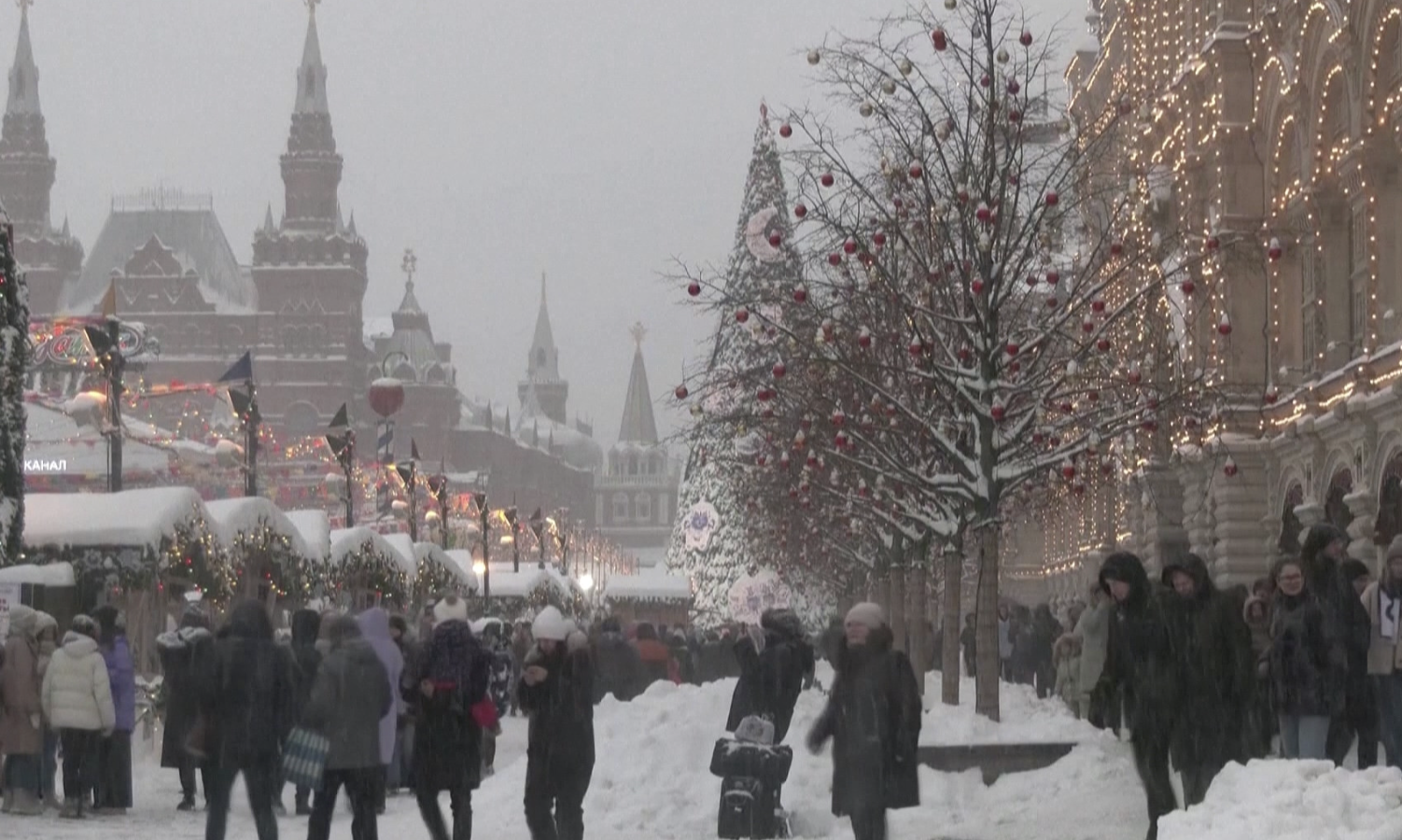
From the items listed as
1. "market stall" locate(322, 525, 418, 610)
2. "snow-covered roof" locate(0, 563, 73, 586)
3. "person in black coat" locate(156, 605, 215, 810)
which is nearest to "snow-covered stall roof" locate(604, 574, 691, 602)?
"market stall" locate(322, 525, 418, 610)

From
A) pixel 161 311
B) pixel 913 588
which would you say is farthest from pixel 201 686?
pixel 161 311

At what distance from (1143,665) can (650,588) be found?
65660mm

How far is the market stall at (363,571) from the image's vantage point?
34062 millimetres

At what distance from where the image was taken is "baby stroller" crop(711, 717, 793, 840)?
15664 mm

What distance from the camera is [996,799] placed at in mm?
17047

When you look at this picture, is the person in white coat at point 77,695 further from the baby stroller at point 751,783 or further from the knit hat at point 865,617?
the knit hat at point 865,617

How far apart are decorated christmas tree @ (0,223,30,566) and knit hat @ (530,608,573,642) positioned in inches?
481

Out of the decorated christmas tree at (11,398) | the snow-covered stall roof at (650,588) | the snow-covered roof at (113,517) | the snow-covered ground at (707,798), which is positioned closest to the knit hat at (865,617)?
the snow-covered ground at (707,798)

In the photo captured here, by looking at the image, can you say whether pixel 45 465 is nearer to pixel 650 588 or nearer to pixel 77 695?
pixel 650 588

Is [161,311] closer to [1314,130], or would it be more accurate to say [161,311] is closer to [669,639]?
[669,639]

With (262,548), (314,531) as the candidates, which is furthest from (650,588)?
(262,548)

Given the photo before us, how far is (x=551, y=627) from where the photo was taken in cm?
1344

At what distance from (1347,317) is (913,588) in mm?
9299

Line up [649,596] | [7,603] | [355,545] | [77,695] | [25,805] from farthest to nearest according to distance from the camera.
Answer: [649,596]
[355,545]
[7,603]
[25,805]
[77,695]
